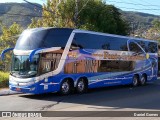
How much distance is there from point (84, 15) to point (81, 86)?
60.5ft

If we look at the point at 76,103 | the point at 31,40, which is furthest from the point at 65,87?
the point at 76,103

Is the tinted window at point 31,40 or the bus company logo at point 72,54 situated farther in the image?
the bus company logo at point 72,54

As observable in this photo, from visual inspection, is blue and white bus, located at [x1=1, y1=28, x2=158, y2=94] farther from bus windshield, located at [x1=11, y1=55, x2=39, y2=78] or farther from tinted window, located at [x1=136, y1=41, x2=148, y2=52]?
tinted window, located at [x1=136, y1=41, x2=148, y2=52]

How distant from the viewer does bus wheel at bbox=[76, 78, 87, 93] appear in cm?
2087

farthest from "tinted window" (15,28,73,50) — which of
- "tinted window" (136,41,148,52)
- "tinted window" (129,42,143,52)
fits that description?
"tinted window" (136,41,148,52)

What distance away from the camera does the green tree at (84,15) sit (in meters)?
36.8

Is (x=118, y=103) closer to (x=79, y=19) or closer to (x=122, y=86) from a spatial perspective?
(x=122, y=86)

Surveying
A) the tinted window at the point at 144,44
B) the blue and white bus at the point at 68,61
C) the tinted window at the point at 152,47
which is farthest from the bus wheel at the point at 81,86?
the tinted window at the point at 152,47

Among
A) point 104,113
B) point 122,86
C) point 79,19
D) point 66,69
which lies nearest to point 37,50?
point 66,69

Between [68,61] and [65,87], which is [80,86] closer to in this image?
[65,87]

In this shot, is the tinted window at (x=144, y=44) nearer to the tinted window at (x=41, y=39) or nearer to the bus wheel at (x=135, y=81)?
the bus wheel at (x=135, y=81)

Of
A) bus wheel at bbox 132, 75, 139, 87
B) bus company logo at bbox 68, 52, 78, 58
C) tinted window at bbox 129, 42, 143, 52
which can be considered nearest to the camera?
bus company logo at bbox 68, 52, 78, 58

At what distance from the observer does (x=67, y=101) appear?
56.6 feet

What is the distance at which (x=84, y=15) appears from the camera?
3853 cm
